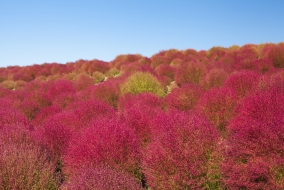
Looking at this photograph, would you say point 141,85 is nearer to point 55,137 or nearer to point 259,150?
point 55,137

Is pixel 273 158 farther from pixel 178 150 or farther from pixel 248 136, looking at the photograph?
pixel 178 150

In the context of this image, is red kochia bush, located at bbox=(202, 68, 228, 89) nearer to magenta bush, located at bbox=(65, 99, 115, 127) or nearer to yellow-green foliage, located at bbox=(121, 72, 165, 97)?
yellow-green foliage, located at bbox=(121, 72, 165, 97)

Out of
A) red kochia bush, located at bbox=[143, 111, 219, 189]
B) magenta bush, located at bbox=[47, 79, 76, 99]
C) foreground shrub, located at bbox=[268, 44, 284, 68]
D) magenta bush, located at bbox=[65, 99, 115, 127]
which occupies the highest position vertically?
foreground shrub, located at bbox=[268, 44, 284, 68]

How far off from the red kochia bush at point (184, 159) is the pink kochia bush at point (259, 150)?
312mm

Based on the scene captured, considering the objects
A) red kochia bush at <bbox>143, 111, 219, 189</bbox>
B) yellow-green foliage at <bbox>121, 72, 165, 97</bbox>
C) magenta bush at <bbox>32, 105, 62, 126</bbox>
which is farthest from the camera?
yellow-green foliage at <bbox>121, 72, 165, 97</bbox>

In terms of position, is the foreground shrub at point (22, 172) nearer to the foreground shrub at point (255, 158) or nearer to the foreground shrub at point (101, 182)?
the foreground shrub at point (101, 182)

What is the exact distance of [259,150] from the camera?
4281 millimetres

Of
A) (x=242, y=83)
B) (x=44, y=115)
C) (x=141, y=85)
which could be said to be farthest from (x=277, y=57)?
(x=44, y=115)

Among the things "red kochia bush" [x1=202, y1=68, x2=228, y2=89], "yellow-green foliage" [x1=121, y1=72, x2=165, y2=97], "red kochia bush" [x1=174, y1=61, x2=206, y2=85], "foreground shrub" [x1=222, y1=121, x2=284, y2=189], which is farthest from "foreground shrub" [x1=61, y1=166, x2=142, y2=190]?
"red kochia bush" [x1=174, y1=61, x2=206, y2=85]

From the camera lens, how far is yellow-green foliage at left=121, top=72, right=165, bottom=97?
11625 mm

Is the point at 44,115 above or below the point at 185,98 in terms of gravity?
below

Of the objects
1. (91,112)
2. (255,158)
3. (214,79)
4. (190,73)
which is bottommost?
(255,158)

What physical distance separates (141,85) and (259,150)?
25.5 feet

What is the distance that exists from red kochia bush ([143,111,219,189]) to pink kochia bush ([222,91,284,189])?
312 mm
